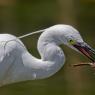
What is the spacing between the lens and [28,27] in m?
14.1

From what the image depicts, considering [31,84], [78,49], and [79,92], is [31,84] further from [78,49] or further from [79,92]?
[78,49]

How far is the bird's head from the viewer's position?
570 cm

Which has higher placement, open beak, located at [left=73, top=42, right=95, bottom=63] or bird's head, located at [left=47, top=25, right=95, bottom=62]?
bird's head, located at [left=47, top=25, right=95, bottom=62]

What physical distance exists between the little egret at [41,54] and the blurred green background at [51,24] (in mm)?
3523

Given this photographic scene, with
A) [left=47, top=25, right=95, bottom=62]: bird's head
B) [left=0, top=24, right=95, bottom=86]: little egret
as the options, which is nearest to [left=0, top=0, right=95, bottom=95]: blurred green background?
[left=0, top=24, right=95, bottom=86]: little egret

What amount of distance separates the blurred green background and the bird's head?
3.64m

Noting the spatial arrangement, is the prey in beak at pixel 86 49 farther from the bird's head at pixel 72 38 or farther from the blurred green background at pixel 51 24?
the blurred green background at pixel 51 24

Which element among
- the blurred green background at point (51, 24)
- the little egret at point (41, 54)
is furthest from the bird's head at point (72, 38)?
the blurred green background at point (51, 24)

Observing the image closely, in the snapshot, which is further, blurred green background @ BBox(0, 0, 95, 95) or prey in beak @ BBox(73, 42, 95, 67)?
blurred green background @ BBox(0, 0, 95, 95)

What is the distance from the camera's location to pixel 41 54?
19.2ft

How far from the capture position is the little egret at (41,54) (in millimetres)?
5754

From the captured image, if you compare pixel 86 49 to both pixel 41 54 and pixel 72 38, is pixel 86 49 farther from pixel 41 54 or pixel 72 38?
pixel 41 54

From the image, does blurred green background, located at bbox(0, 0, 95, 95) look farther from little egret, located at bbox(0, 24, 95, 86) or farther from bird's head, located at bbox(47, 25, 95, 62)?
bird's head, located at bbox(47, 25, 95, 62)

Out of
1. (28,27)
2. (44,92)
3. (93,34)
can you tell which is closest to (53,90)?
(44,92)
